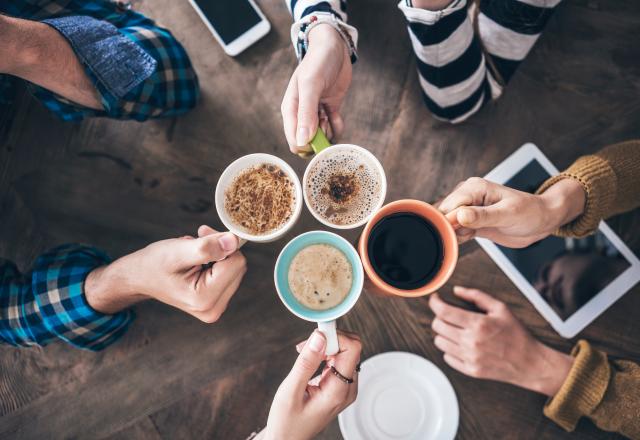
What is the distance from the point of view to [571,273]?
121 centimetres

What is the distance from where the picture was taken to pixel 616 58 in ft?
4.25

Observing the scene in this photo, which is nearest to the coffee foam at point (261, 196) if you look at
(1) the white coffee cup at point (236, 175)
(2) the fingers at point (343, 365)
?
(1) the white coffee cup at point (236, 175)

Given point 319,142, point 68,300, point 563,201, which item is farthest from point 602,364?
point 68,300

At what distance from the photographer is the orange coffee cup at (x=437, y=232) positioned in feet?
2.69

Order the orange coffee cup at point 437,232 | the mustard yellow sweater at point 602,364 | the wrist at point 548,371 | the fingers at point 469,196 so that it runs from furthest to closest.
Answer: the wrist at point 548,371
the mustard yellow sweater at point 602,364
the fingers at point 469,196
the orange coffee cup at point 437,232

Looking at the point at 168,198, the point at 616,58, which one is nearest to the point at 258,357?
the point at 168,198

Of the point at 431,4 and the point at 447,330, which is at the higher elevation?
the point at 431,4

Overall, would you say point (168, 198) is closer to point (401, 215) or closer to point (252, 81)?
point (252, 81)

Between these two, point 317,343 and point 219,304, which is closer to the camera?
point 317,343

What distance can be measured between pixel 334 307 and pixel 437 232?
29cm

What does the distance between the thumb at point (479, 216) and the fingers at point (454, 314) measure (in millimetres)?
371

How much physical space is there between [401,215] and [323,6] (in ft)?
1.81

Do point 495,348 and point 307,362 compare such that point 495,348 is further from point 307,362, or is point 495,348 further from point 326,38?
point 326,38

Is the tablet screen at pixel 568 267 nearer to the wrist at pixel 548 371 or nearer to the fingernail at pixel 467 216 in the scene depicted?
the wrist at pixel 548 371
